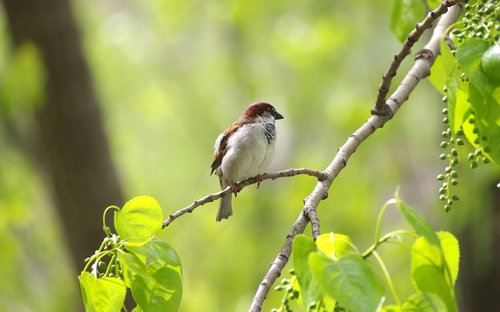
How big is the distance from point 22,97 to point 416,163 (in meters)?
5.54

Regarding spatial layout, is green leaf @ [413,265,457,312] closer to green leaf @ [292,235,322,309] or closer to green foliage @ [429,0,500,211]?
green leaf @ [292,235,322,309]

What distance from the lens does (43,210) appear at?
959 cm

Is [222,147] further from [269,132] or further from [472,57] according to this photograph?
[472,57]

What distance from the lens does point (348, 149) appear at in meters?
2.72

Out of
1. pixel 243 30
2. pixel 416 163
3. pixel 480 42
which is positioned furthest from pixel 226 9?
pixel 480 42

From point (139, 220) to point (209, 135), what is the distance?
8223 millimetres

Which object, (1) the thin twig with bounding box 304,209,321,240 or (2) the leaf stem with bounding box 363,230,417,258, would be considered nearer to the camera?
(2) the leaf stem with bounding box 363,230,417,258

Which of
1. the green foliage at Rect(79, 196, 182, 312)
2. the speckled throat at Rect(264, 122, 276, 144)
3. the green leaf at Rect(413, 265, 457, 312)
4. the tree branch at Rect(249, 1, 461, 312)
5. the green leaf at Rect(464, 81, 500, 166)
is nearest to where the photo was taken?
the green leaf at Rect(413, 265, 457, 312)

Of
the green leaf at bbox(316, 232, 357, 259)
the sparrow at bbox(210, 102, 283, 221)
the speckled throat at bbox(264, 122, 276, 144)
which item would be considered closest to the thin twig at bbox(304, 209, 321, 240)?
the green leaf at bbox(316, 232, 357, 259)

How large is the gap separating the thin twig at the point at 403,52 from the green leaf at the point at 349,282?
804 millimetres

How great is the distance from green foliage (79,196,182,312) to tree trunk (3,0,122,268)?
3.81 metres

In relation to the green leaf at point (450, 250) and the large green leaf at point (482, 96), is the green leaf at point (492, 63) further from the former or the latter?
the green leaf at point (450, 250)

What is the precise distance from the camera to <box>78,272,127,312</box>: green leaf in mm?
1883

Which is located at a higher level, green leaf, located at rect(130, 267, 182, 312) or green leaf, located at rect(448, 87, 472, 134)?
green leaf, located at rect(448, 87, 472, 134)
